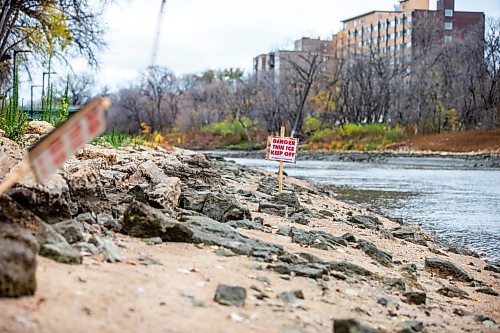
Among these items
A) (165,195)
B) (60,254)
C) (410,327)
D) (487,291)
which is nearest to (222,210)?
(165,195)

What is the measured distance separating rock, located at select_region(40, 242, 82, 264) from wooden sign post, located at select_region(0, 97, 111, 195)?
1177 millimetres

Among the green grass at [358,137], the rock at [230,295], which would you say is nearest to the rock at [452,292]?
the rock at [230,295]

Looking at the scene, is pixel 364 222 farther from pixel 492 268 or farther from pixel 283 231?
pixel 283 231

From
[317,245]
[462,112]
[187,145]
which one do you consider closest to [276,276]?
[317,245]

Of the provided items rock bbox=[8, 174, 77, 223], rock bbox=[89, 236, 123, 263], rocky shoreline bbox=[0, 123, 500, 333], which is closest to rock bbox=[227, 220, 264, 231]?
rocky shoreline bbox=[0, 123, 500, 333]

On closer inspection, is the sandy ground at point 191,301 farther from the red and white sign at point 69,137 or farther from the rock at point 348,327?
the red and white sign at point 69,137

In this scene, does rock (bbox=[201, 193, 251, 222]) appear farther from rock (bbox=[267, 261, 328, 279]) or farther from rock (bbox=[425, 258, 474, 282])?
rock (bbox=[425, 258, 474, 282])

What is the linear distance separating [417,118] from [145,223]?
59.0 m

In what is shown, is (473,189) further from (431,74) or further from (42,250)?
(431,74)

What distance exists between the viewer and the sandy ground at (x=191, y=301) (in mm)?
4098

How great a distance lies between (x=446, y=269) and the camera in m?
8.28

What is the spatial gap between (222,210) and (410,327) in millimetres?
3595

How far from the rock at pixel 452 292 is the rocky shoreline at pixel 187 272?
0.01 metres

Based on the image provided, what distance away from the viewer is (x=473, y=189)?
24.0m
